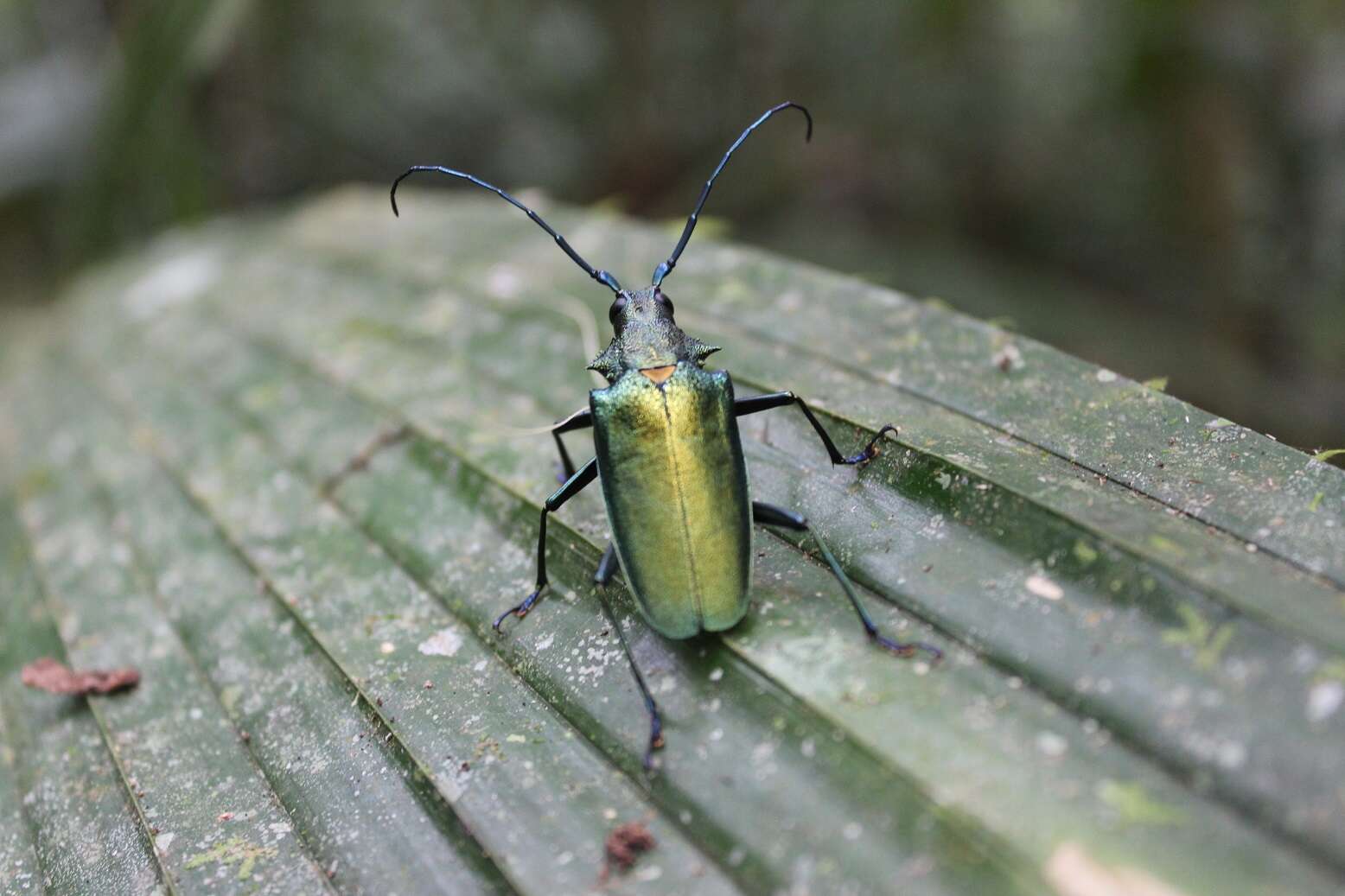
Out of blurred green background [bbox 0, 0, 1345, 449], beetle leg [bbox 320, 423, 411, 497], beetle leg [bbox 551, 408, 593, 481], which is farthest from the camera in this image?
blurred green background [bbox 0, 0, 1345, 449]

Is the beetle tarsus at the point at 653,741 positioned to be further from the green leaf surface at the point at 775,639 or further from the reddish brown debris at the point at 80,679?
the reddish brown debris at the point at 80,679

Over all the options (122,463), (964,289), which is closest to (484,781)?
(122,463)

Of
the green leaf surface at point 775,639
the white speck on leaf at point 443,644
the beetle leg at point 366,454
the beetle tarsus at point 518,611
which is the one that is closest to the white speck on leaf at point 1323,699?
the green leaf surface at point 775,639

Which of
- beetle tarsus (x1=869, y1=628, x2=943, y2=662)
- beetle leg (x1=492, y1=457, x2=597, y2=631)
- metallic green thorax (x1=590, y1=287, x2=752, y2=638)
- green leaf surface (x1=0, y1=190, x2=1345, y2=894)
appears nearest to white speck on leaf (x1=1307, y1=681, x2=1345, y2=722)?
green leaf surface (x1=0, y1=190, x2=1345, y2=894)

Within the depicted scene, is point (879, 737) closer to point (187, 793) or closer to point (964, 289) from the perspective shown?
point (187, 793)

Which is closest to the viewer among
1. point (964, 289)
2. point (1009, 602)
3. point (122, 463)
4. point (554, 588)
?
point (1009, 602)

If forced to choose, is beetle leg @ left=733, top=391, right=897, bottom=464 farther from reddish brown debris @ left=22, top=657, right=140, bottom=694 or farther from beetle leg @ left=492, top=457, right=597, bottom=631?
reddish brown debris @ left=22, top=657, right=140, bottom=694

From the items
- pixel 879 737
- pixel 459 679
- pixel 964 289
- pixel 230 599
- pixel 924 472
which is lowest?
pixel 964 289

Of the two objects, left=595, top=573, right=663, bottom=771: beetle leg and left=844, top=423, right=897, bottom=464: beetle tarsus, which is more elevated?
left=844, top=423, right=897, bottom=464: beetle tarsus
